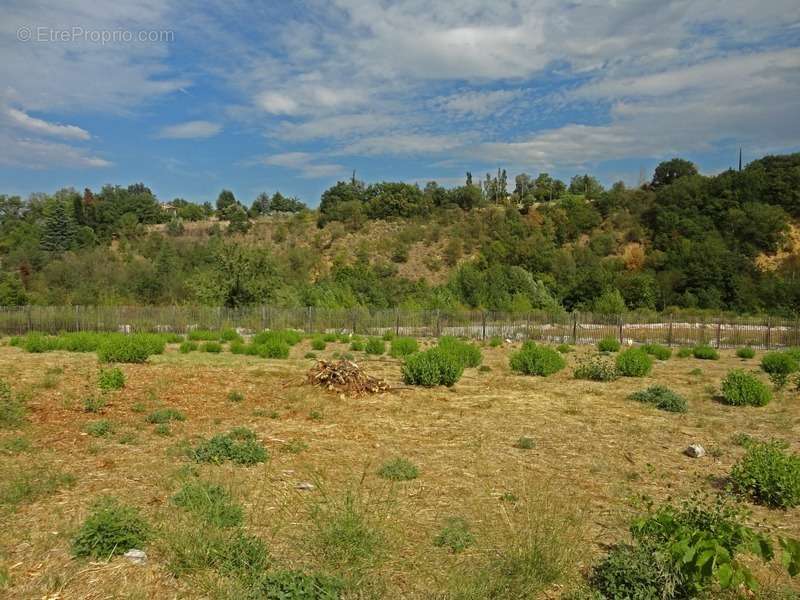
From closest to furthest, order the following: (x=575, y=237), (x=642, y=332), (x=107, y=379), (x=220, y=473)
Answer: (x=220, y=473), (x=107, y=379), (x=642, y=332), (x=575, y=237)

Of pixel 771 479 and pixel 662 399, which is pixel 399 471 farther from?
pixel 662 399

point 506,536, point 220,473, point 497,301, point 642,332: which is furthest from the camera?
point 497,301

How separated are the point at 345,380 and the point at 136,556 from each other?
7592mm

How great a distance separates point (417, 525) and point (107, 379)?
8.06 m

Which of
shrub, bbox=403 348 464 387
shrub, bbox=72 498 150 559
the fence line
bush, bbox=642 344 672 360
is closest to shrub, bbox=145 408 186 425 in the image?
shrub, bbox=72 498 150 559

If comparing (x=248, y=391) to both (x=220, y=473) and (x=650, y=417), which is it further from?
(x=650, y=417)

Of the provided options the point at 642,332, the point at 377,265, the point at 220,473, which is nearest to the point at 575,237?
the point at 377,265

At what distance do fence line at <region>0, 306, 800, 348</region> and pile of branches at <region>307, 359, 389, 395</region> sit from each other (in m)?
18.4

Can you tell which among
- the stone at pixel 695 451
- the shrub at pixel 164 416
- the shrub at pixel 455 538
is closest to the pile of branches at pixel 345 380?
the shrub at pixel 164 416

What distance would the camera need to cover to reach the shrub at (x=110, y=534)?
437 centimetres

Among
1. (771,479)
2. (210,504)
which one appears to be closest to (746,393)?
(771,479)

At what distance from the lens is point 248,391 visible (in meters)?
11.8

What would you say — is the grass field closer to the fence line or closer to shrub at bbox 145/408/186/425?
shrub at bbox 145/408/186/425

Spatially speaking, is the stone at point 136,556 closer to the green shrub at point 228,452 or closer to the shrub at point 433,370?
the green shrub at point 228,452
